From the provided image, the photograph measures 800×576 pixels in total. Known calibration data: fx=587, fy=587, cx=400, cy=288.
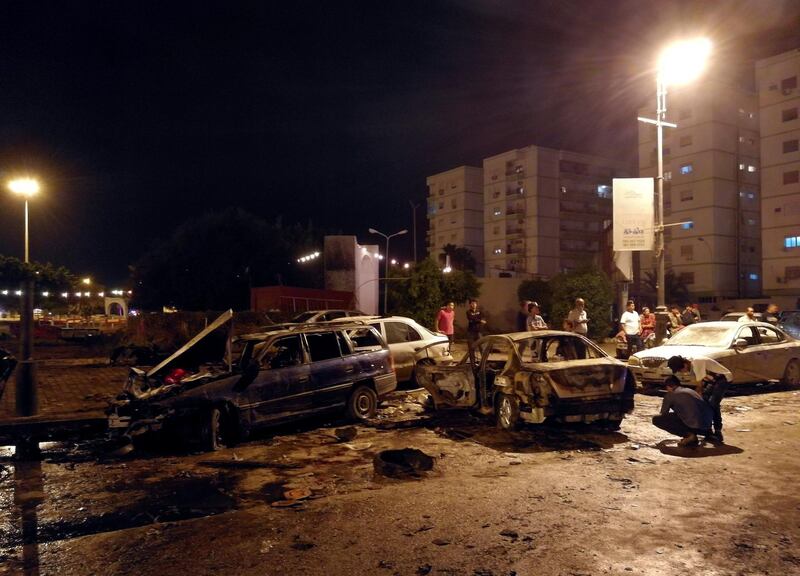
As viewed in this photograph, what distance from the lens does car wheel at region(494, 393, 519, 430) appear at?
848 centimetres

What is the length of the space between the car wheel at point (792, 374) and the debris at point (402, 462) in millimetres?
9345

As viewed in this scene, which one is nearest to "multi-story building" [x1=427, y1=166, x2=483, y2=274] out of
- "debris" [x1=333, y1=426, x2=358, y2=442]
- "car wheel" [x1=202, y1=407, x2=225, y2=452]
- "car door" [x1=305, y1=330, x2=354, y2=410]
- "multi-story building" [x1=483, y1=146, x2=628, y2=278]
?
"multi-story building" [x1=483, y1=146, x2=628, y2=278]

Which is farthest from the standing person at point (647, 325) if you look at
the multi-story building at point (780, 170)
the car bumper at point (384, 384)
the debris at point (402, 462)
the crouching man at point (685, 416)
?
the multi-story building at point (780, 170)

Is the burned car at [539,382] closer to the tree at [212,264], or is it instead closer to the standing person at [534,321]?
the standing person at [534,321]

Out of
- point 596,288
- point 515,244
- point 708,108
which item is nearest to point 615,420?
point 596,288

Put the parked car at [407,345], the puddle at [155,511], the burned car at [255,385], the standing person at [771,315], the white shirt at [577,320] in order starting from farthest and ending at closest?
the standing person at [771,315] < the white shirt at [577,320] < the parked car at [407,345] < the burned car at [255,385] < the puddle at [155,511]

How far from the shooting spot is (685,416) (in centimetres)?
755

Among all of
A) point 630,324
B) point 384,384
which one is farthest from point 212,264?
point 384,384

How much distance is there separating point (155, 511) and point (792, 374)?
1282 centimetres

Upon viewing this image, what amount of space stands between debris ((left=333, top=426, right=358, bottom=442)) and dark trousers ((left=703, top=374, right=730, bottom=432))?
16.2 feet

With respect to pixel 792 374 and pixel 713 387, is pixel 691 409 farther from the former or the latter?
pixel 792 374

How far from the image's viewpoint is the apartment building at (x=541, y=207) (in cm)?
7469

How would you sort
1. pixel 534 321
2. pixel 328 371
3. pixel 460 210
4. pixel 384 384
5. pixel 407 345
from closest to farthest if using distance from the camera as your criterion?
pixel 328 371 → pixel 384 384 → pixel 407 345 → pixel 534 321 → pixel 460 210

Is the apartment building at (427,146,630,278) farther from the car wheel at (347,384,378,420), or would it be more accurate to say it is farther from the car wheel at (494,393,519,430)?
the car wheel at (494,393,519,430)
